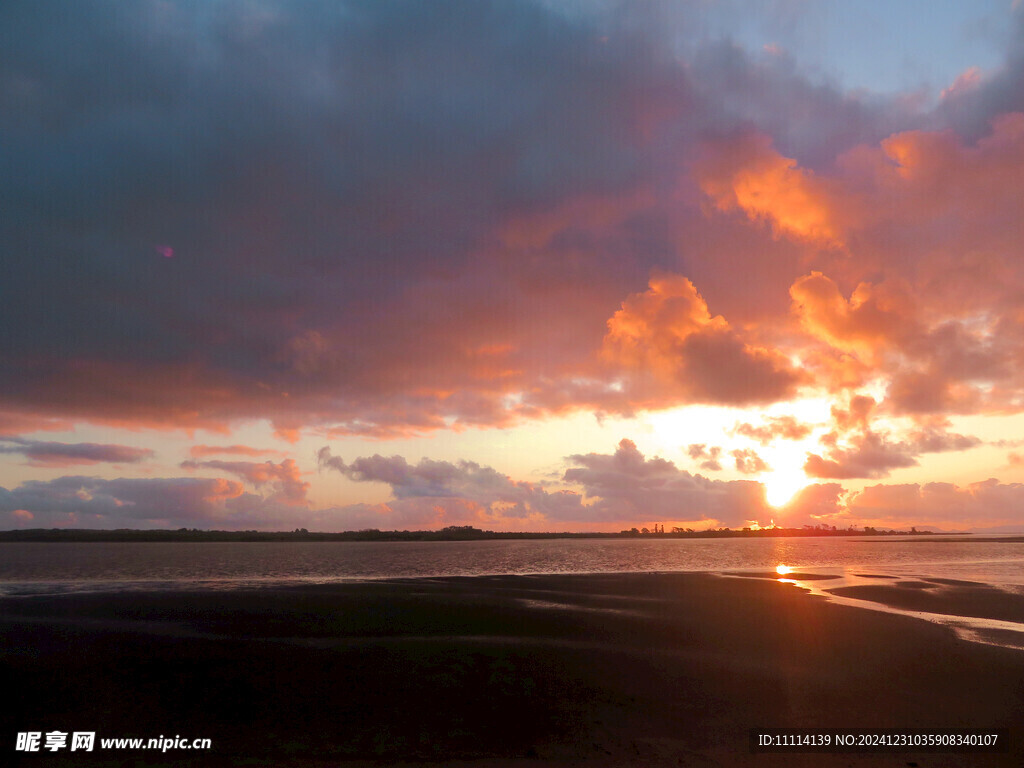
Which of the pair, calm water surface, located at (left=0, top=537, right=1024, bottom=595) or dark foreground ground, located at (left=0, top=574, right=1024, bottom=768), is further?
calm water surface, located at (left=0, top=537, right=1024, bottom=595)

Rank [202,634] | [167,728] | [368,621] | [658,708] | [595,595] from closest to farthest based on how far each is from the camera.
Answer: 1. [167,728]
2. [658,708]
3. [202,634]
4. [368,621]
5. [595,595]

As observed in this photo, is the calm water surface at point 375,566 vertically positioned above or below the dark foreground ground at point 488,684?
below

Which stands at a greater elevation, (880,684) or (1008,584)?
(880,684)

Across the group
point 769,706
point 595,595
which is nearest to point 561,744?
point 769,706

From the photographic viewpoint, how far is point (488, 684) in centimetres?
1652

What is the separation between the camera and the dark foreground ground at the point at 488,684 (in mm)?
12711

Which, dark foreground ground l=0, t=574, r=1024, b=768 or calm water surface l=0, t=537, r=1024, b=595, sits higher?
dark foreground ground l=0, t=574, r=1024, b=768

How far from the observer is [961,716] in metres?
14.6

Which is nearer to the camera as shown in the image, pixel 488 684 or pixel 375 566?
pixel 488 684

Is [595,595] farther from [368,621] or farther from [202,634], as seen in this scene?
[202,634]

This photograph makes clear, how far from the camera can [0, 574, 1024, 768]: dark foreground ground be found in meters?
12.7

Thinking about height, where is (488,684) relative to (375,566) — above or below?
above

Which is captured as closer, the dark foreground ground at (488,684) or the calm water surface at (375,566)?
the dark foreground ground at (488,684)

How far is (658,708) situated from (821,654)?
9.13 m
